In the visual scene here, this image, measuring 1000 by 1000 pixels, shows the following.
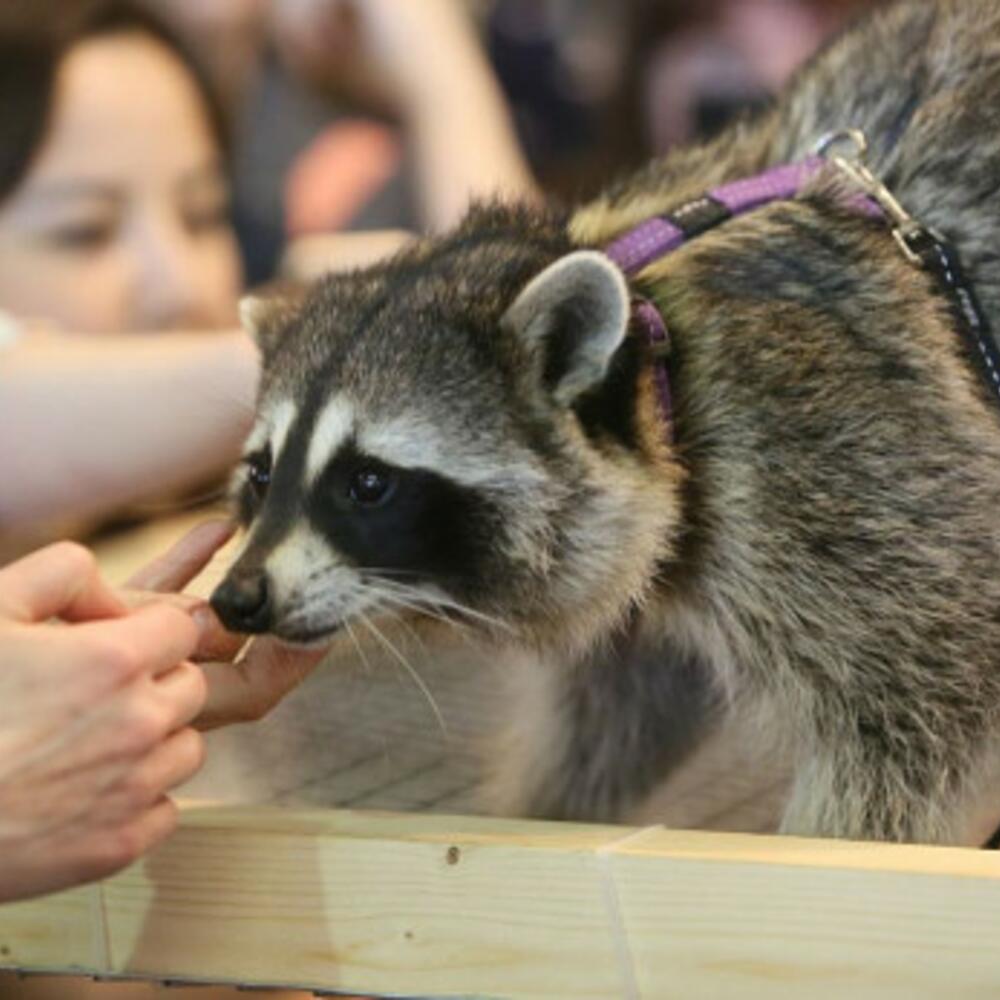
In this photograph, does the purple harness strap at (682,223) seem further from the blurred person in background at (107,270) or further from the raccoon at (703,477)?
the blurred person in background at (107,270)

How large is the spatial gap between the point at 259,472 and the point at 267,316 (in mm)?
155

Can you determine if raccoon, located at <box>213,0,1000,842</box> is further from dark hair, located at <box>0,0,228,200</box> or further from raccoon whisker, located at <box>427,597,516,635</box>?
dark hair, located at <box>0,0,228,200</box>

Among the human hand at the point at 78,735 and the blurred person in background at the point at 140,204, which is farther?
the blurred person in background at the point at 140,204

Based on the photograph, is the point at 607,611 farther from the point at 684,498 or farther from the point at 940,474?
the point at 940,474

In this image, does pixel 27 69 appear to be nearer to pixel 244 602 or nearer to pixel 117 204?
pixel 117 204

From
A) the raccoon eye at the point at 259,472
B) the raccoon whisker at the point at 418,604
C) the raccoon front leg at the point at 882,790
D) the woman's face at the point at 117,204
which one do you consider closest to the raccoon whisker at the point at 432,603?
the raccoon whisker at the point at 418,604

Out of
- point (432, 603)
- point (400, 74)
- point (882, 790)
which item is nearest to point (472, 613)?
point (432, 603)

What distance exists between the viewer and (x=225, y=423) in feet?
5.46

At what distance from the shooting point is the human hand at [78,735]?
3.22ft

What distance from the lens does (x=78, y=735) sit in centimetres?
98

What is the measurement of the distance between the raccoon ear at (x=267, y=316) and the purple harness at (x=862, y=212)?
0.22 meters

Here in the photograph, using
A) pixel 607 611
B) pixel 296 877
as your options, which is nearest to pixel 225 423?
pixel 607 611

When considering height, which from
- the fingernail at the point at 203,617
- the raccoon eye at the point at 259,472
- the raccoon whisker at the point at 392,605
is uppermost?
the raccoon eye at the point at 259,472

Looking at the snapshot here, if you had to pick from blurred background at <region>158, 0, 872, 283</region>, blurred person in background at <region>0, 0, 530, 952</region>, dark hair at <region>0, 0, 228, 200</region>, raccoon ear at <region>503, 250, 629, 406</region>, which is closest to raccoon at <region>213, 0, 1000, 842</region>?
raccoon ear at <region>503, 250, 629, 406</region>
